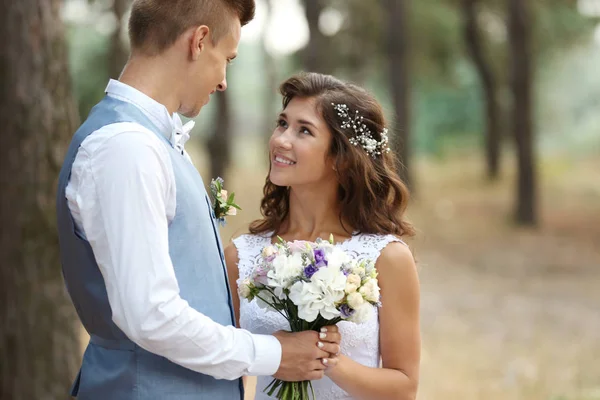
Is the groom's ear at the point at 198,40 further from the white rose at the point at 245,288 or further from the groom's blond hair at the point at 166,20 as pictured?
the white rose at the point at 245,288

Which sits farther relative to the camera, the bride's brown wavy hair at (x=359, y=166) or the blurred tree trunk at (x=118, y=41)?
the blurred tree trunk at (x=118, y=41)

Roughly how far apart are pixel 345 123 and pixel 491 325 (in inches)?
303

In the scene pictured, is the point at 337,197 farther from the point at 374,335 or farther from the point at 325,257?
the point at 325,257

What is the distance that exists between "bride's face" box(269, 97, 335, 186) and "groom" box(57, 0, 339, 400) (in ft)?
2.61

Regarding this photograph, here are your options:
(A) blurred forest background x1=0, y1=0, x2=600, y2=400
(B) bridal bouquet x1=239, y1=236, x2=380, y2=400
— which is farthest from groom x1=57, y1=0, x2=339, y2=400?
(A) blurred forest background x1=0, y1=0, x2=600, y2=400

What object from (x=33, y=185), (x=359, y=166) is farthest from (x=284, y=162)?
(x=33, y=185)

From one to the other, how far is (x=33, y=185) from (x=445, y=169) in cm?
2377

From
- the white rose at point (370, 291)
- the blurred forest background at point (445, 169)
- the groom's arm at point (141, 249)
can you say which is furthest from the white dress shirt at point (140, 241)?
the blurred forest background at point (445, 169)

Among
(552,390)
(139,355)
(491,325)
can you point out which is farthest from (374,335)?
(491,325)

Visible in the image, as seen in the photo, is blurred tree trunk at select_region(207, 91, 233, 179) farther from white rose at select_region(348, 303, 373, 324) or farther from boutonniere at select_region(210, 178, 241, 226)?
white rose at select_region(348, 303, 373, 324)

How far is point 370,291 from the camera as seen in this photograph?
8.85 feet

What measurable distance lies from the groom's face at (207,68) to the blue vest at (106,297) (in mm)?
167

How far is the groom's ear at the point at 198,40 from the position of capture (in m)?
2.44

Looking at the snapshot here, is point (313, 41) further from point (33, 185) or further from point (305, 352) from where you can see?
point (305, 352)
